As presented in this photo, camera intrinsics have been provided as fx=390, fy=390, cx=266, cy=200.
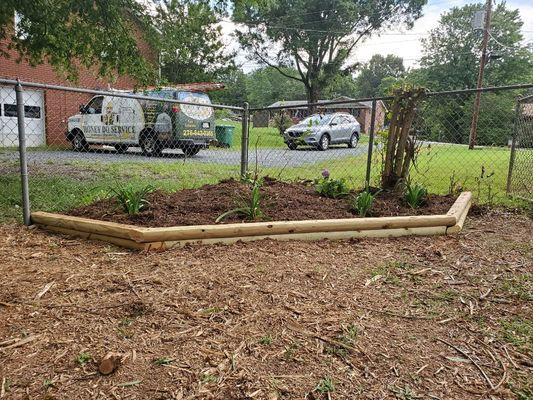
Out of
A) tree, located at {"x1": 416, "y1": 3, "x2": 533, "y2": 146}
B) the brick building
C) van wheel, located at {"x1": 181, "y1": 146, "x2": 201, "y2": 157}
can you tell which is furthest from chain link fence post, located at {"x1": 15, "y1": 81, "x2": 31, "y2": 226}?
tree, located at {"x1": 416, "y1": 3, "x2": 533, "y2": 146}

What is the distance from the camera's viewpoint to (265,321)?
203cm

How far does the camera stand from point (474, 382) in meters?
1.59

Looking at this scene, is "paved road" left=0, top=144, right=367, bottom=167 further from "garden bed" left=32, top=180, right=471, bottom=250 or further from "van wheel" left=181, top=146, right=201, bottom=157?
"garden bed" left=32, top=180, right=471, bottom=250

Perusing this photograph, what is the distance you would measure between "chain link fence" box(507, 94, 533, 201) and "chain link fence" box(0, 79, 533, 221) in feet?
0.08

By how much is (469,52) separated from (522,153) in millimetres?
51034

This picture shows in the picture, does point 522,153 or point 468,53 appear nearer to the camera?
point 522,153

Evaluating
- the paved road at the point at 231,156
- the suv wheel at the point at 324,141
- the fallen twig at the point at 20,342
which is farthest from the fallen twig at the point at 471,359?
the suv wheel at the point at 324,141

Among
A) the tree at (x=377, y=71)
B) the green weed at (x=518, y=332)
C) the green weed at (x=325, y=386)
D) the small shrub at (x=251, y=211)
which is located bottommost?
the green weed at (x=325, y=386)

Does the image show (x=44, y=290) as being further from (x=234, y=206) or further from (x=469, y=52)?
(x=469, y=52)

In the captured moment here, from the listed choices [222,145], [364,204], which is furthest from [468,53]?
[364,204]

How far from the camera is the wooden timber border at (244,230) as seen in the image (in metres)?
3.08

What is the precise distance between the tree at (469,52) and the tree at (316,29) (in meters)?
16.9

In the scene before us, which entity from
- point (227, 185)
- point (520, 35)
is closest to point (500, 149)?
point (227, 185)

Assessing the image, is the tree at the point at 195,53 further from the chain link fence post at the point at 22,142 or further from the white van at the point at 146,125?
the chain link fence post at the point at 22,142
